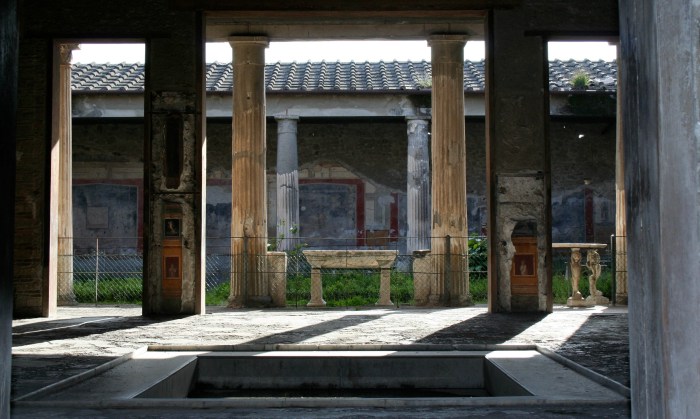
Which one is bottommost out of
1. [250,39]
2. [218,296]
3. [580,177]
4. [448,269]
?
[218,296]

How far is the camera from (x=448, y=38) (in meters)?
11.8

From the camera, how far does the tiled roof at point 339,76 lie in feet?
59.7

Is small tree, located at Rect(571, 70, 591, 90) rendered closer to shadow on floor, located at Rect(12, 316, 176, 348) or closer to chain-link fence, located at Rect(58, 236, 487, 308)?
chain-link fence, located at Rect(58, 236, 487, 308)

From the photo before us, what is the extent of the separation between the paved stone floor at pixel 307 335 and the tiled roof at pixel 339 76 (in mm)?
8724

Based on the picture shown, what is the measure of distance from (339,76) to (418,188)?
451 centimetres

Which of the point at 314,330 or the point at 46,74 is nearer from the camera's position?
the point at 314,330

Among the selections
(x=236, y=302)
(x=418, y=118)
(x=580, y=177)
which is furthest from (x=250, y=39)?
(x=580, y=177)

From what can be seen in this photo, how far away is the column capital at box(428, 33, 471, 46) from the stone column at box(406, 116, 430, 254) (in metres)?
4.52

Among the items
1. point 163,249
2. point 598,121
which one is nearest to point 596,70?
point 598,121

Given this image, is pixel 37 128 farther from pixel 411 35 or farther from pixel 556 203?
pixel 556 203

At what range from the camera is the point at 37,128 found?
955 centimetres

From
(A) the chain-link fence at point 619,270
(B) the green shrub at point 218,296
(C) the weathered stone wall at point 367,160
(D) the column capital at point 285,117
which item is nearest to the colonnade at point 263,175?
(B) the green shrub at point 218,296

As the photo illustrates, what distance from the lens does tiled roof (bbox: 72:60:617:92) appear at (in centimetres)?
1820

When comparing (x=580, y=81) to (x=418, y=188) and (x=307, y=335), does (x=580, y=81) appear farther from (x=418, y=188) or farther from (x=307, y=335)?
(x=307, y=335)
